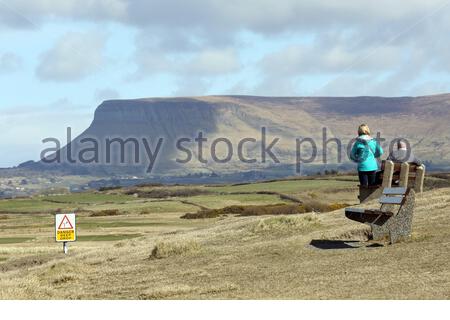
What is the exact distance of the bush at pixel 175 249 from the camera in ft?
69.6

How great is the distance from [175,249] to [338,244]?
401 cm

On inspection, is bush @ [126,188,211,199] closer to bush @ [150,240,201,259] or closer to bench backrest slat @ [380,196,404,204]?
bush @ [150,240,201,259]

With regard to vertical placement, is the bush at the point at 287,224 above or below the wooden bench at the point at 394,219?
below

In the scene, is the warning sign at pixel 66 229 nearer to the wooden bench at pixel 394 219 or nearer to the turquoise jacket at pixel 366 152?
the turquoise jacket at pixel 366 152

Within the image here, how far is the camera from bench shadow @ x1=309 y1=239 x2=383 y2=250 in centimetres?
1823

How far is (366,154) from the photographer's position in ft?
74.7

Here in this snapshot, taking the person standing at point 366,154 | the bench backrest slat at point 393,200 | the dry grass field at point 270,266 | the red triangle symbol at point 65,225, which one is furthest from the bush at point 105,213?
the bench backrest slat at point 393,200

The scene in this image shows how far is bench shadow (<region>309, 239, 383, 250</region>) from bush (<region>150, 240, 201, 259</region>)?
2897 millimetres

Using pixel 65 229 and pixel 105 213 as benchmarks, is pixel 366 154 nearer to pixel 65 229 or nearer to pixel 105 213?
pixel 65 229

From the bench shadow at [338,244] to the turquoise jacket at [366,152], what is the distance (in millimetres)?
3429

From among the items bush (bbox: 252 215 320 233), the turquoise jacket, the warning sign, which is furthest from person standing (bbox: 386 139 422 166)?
the warning sign

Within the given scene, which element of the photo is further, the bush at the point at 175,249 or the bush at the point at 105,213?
the bush at the point at 105,213
